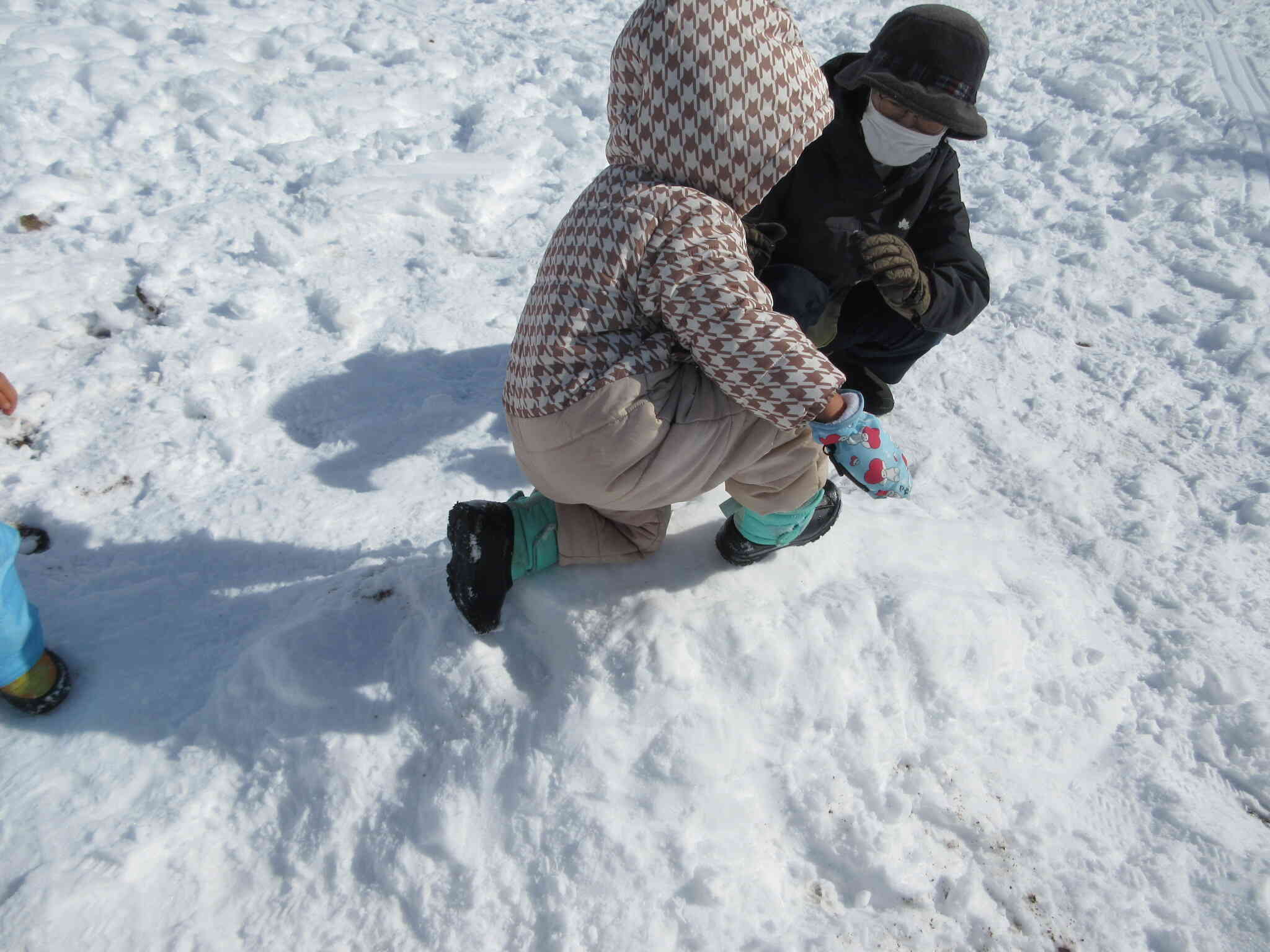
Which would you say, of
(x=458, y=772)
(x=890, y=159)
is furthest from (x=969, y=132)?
(x=458, y=772)

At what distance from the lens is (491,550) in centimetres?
169

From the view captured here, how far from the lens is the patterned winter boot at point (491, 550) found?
1.67 meters

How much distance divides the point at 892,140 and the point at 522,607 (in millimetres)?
1521

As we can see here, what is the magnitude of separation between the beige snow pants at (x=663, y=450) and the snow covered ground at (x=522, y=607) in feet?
0.90

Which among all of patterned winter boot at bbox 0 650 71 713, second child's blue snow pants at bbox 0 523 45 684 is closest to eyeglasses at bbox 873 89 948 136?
second child's blue snow pants at bbox 0 523 45 684

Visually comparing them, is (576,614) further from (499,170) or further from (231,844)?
(499,170)

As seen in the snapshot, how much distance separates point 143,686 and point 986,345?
120 inches

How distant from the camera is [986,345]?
3.12 m

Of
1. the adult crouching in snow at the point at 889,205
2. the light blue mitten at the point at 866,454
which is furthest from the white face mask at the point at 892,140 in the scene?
the light blue mitten at the point at 866,454

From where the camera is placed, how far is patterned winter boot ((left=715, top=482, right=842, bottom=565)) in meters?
1.77

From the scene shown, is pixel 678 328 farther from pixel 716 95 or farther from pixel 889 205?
pixel 889 205

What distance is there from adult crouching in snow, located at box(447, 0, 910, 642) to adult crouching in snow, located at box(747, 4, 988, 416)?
43 centimetres

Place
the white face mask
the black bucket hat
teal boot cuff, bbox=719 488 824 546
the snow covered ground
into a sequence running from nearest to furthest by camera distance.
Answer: the snow covered ground < teal boot cuff, bbox=719 488 824 546 < the black bucket hat < the white face mask

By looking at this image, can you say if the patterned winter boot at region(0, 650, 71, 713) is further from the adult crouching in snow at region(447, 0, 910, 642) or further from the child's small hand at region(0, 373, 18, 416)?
the adult crouching in snow at region(447, 0, 910, 642)
